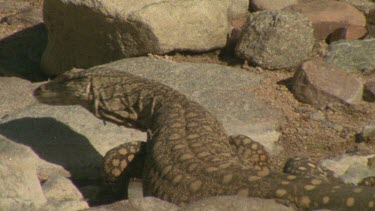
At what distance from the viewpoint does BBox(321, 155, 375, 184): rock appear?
7.11 m

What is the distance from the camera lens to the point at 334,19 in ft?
35.1

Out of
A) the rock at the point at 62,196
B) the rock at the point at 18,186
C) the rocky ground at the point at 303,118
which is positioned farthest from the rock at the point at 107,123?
the rock at the point at 18,186

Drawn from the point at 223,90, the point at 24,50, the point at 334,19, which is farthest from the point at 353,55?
the point at 24,50

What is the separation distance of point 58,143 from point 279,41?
9.43ft

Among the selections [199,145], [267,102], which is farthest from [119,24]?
[199,145]

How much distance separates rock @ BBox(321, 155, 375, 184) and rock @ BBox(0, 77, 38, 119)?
12.3ft

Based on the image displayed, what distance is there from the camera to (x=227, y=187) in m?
5.77

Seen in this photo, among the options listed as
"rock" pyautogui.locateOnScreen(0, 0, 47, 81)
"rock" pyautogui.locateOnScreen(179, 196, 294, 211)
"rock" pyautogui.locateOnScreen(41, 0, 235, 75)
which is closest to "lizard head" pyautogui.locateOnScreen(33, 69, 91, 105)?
"rock" pyautogui.locateOnScreen(41, 0, 235, 75)

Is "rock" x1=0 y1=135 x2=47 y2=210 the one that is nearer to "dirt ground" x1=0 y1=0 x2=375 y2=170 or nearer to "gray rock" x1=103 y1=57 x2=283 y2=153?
"dirt ground" x1=0 y1=0 x2=375 y2=170

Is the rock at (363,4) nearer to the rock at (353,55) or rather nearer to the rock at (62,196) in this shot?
the rock at (353,55)

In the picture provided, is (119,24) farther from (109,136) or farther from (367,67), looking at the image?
(367,67)

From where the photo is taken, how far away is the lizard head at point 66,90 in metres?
7.67

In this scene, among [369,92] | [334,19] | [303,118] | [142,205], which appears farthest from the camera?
[334,19]

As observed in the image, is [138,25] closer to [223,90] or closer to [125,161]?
[223,90]
